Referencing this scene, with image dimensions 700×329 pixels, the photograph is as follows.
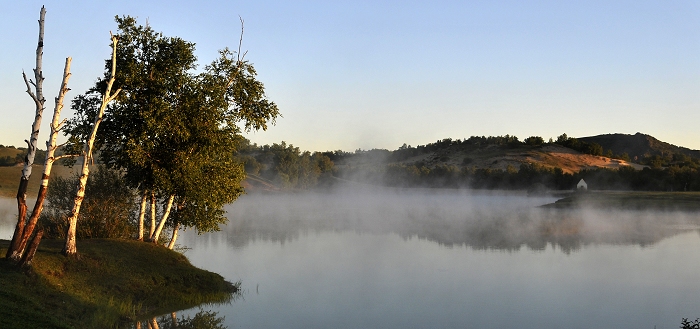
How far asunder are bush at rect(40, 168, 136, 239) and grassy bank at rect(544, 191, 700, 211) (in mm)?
52663

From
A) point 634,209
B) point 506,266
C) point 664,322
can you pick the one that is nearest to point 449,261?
point 506,266

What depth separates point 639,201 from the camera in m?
64.0

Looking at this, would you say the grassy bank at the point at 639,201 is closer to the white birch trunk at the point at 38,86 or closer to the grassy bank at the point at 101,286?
the grassy bank at the point at 101,286

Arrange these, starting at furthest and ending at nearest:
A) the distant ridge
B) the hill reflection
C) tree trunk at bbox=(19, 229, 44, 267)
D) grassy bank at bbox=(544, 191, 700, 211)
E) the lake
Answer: the distant ridge, grassy bank at bbox=(544, 191, 700, 211), the hill reflection, the lake, tree trunk at bbox=(19, 229, 44, 267)

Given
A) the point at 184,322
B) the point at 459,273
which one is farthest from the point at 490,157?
the point at 184,322

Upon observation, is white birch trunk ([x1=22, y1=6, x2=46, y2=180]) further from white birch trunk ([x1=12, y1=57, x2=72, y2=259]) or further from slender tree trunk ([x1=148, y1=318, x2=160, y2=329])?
slender tree trunk ([x1=148, y1=318, x2=160, y2=329])

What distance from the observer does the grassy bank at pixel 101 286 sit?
1469cm

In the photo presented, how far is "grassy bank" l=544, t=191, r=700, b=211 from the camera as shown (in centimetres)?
6150

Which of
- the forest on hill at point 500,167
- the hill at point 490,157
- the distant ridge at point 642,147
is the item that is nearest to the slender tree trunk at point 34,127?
the forest on hill at point 500,167

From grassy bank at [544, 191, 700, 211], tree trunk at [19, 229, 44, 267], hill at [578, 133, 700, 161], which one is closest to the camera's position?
tree trunk at [19, 229, 44, 267]

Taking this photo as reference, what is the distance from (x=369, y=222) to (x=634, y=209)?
27432 mm

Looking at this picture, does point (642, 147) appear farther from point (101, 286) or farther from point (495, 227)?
point (101, 286)

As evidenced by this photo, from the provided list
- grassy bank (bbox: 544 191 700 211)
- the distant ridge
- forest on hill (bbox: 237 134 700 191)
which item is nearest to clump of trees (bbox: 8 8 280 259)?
grassy bank (bbox: 544 191 700 211)

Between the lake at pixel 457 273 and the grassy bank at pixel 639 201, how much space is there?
1024 centimetres
